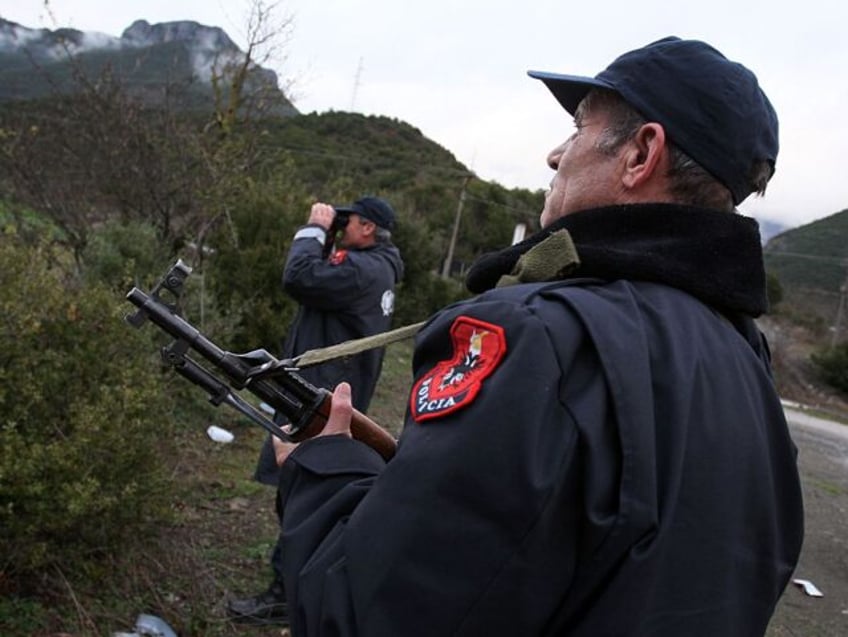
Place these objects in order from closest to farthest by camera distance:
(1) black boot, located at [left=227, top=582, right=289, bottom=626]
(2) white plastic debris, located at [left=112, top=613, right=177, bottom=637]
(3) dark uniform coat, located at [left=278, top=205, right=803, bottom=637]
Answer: (3) dark uniform coat, located at [left=278, top=205, right=803, bottom=637], (2) white plastic debris, located at [left=112, top=613, right=177, bottom=637], (1) black boot, located at [left=227, top=582, right=289, bottom=626]

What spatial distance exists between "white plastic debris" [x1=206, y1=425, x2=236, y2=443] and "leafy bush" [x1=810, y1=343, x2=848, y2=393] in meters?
24.3

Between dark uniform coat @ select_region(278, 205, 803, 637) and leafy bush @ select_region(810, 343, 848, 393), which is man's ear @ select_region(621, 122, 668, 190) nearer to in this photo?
dark uniform coat @ select_region(278, 205, 803, 637)

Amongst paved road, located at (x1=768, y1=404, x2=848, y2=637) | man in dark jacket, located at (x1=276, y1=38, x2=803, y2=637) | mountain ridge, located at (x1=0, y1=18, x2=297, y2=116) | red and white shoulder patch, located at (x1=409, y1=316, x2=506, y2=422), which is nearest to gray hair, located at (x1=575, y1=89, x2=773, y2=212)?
man in dark jacket, located at (x1=276, y1=38, x2=803, y2=637)

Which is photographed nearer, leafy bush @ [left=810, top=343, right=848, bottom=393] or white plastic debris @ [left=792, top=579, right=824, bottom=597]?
white plastic debris @ [left=792, top=579, right=824, bottom=597]

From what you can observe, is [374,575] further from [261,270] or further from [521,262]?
[261,270]

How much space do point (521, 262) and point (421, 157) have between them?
4243 centimetres

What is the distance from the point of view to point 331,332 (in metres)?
4.05

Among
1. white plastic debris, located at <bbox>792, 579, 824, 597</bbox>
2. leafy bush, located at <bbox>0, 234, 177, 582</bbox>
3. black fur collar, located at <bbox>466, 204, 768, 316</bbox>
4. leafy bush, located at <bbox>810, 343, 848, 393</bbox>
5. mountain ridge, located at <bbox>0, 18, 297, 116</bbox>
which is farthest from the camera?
leafy bush, located at <bbox>810, 343, 848, 393</bbox>

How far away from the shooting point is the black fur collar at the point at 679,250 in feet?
3.82

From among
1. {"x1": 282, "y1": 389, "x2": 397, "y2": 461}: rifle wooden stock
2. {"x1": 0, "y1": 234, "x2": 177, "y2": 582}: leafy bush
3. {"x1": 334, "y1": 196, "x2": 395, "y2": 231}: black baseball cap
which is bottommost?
{"x1": 0, "y1": 234, "x2": 177, "y2": 582}: leafy bush

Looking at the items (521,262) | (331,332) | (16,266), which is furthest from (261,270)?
(521,262)

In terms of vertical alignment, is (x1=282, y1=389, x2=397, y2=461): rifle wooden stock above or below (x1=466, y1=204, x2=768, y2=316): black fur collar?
below

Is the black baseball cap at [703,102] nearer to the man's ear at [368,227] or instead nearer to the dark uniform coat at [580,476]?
the dark uniform coat at [580,476]

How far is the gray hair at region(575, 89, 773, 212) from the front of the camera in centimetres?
123
